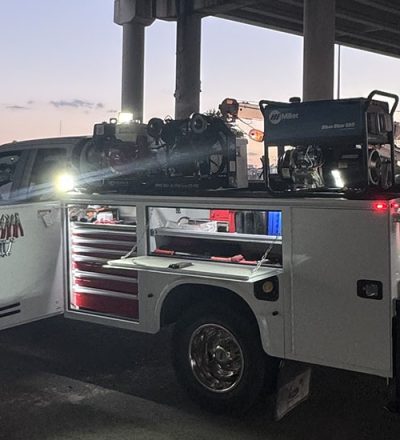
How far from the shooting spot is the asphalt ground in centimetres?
424

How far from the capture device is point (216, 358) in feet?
14.9

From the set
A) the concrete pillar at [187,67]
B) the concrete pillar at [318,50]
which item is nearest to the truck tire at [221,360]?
the concrete pillar at [318,50]

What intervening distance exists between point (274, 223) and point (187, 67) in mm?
20901

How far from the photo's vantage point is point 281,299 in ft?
13.5

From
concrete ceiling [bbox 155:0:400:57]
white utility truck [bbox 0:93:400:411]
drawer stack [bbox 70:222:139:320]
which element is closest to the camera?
white utility truck [bbox 0:93:400:411]

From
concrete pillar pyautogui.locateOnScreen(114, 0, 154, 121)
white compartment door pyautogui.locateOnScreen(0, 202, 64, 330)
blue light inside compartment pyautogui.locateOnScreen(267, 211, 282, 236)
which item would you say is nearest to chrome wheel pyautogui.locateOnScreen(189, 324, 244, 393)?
blue light inside compartment pyautogui.locateOnScreen(267, 211, 282, 236)

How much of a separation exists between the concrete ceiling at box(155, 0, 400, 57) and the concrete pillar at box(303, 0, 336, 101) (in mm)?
3356

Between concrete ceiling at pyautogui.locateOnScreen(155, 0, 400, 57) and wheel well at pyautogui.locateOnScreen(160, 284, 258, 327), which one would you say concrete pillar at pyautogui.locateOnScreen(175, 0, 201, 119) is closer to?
concrete ceiling at pyautogui.locateOnScreen(155, 0, 400, 57)

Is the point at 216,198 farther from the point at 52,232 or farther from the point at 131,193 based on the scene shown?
the point at 52,232

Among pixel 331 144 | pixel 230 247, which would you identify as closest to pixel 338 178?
pixel 331 144

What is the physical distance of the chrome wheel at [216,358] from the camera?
4.43 meters

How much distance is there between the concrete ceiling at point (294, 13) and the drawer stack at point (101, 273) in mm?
18742

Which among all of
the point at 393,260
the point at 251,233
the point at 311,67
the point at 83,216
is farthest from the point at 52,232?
the point at 311,67

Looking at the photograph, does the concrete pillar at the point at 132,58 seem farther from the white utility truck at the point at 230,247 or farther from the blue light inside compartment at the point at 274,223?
the blue light inside compartment at the point at 274,223
